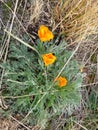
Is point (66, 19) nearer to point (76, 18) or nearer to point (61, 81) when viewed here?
point (76, 18)

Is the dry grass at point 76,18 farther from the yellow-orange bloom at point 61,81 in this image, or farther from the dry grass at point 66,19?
the yellow-orange bloom at point 61,81

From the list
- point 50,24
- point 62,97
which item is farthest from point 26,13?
point 62,97

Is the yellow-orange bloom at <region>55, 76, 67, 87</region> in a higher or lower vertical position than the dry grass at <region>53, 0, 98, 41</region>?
lower

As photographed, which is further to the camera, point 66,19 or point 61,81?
point 66,19

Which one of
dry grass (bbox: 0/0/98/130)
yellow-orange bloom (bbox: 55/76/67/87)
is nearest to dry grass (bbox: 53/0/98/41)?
dry grass (bbox: 0/0/98/130)

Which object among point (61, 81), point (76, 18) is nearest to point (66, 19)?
point (76, 18)

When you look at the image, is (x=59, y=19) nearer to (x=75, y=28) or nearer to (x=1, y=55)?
(x=75, y=28)

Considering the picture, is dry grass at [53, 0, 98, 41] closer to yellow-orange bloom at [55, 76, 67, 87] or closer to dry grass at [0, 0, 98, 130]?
dry grass at [0, 0, 98, 130]

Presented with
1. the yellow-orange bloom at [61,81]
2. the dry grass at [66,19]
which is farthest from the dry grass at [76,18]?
the yellow-orange bloom at [61,81]

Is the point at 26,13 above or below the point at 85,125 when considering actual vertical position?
above
